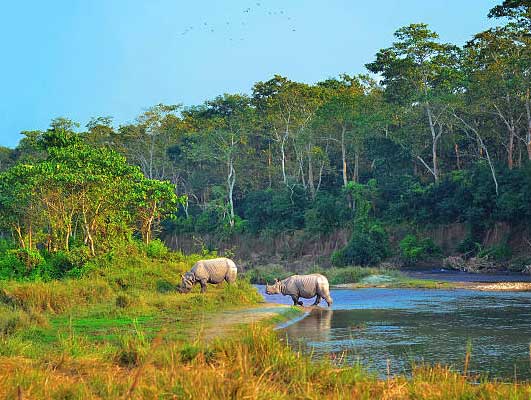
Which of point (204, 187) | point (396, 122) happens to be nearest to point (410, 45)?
point (396, 122)

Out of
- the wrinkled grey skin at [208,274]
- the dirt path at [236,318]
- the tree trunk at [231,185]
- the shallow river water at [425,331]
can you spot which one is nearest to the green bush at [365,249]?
the tree trunk at [231,185]

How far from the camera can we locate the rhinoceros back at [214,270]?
22.7m

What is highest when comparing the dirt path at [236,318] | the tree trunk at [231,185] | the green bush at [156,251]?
the tree trunk at [231,185]

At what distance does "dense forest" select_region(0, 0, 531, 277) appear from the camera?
27516 mm

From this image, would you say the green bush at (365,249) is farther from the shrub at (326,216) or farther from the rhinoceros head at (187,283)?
the rhinoceros head at (187,283)

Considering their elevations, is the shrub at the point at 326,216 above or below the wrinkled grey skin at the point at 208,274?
above

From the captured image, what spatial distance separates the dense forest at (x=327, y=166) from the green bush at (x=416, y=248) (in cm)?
14

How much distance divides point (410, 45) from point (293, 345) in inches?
1475

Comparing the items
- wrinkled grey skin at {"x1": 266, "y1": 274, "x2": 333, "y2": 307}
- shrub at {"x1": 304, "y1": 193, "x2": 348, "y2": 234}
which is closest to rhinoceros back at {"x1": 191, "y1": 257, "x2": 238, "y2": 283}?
wrinkled grey skin at {"x1": 266, "y1": 274, "x2": 333, "y2": 307}

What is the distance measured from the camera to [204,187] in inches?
2606

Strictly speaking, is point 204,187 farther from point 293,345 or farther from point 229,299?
point 293,345

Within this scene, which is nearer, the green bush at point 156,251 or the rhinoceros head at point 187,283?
the rhinoceros head at point 187,283

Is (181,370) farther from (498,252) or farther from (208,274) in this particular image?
(498,252)

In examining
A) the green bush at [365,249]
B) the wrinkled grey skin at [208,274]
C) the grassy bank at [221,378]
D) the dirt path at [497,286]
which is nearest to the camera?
the grassy bank at [221,378]
